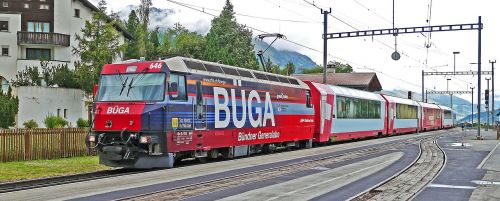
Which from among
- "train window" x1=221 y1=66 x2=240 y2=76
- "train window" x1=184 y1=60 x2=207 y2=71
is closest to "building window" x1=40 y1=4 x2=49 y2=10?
"train window" x1=221 y1=66 x2=240 y2=76

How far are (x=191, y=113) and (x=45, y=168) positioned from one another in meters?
5.10

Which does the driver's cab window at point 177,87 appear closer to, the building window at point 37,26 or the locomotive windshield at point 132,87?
the locomotive windshield at point 132,87

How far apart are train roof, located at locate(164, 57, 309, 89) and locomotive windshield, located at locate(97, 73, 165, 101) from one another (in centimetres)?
72

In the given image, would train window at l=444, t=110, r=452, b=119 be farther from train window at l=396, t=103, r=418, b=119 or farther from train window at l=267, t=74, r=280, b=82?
train window at l=267, t=74, r=280, b=82

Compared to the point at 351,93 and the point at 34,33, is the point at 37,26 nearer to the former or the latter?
the point at 34,33

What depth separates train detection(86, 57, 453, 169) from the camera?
Answer: 17.4 metres

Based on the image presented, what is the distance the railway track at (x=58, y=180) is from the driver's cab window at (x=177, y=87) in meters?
2.66

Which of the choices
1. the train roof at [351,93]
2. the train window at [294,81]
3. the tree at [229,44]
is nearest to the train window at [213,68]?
the train window at [294,81]

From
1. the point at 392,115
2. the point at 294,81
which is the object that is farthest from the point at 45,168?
the point at 392,115

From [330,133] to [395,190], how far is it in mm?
19256

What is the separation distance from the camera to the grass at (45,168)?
644 inches

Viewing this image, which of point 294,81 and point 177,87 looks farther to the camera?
point 294,81

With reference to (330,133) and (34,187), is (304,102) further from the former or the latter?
(34,187)

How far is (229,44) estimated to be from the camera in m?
82.8
